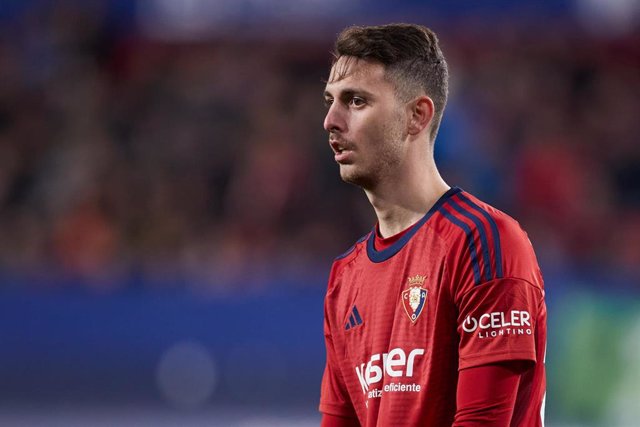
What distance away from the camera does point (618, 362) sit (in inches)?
287

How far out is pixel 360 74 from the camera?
330cm

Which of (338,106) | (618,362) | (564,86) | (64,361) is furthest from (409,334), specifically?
(564,86)

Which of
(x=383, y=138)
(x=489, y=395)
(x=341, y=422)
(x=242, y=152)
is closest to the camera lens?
(x=489, y=395)

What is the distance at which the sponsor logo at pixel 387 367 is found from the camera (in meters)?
3.14

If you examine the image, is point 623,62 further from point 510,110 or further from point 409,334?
point 409,334

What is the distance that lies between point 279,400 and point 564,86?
4.16 metres

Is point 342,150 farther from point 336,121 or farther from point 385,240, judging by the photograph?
point 385,240

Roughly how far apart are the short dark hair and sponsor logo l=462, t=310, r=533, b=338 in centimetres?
69

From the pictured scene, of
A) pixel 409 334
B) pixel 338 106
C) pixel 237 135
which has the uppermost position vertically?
pixel 237 135

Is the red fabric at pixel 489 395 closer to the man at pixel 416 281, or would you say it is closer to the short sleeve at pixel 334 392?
the man at pixel 416 281

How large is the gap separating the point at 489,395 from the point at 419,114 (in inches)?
34.9

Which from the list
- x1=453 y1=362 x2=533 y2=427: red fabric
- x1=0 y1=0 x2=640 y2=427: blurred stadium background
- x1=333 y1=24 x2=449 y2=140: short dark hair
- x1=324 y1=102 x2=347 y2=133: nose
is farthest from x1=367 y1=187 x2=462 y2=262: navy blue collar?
x1=0 y1=0 x2=640 y2=427: blurred stadium background

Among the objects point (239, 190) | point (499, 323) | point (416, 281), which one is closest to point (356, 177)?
point (416, 281)

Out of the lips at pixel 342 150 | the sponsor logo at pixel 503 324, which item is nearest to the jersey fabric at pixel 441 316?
the sponsor logo at pixel 503 324
